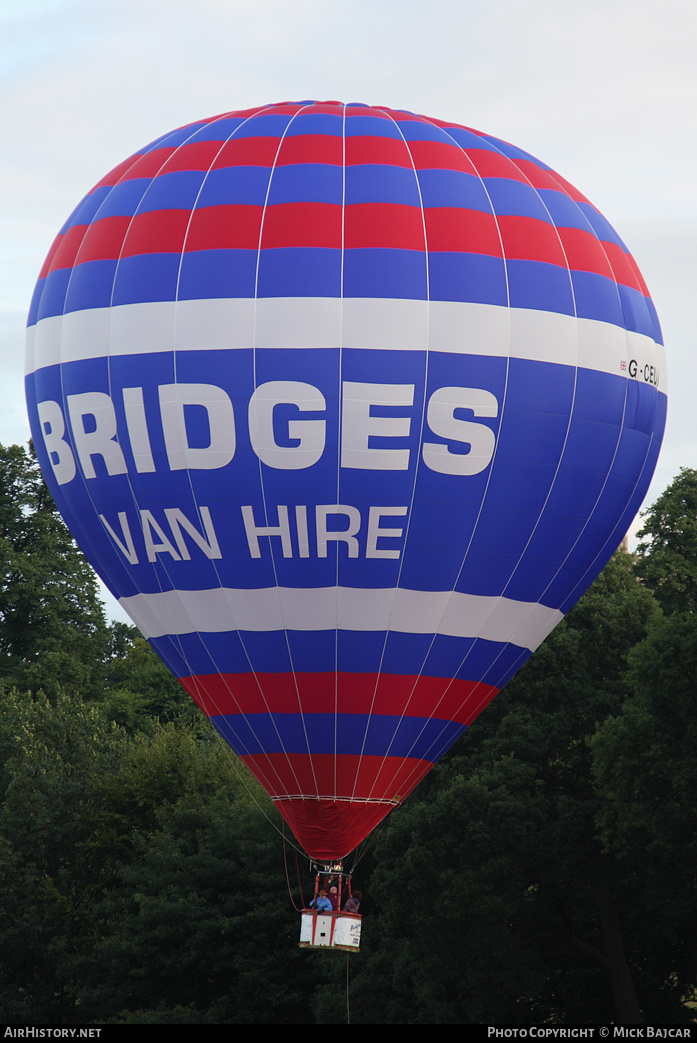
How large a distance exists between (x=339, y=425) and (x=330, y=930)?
5408 millimetres

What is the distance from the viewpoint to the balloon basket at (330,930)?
13750mm

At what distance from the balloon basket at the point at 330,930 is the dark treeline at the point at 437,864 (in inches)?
329

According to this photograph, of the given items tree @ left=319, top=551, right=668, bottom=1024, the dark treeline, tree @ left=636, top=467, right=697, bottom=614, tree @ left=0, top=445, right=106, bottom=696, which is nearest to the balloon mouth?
the dark treeline

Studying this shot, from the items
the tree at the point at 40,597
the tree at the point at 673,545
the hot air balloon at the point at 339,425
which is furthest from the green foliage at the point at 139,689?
the hot air balloon at the point at 339,425

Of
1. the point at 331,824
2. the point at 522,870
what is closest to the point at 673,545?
the point at 522,870

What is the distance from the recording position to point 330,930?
543 inches

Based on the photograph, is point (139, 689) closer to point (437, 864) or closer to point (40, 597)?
point (40, 597)

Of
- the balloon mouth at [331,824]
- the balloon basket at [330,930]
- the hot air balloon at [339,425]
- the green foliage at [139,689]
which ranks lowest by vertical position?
the balloon basket at [330,930]

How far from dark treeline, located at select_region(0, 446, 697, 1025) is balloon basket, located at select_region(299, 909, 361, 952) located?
27.4 ft

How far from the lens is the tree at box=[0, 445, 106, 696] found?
40844mm

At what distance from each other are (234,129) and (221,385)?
12.0ft

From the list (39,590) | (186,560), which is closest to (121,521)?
(186,560)

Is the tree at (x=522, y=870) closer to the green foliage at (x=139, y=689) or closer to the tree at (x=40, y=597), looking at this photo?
the green foliage at (x=139, y=689)

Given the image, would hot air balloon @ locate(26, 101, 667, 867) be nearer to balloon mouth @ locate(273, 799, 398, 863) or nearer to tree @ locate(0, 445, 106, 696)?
balloon mouth @ locate(273, 799, 398, 863)
